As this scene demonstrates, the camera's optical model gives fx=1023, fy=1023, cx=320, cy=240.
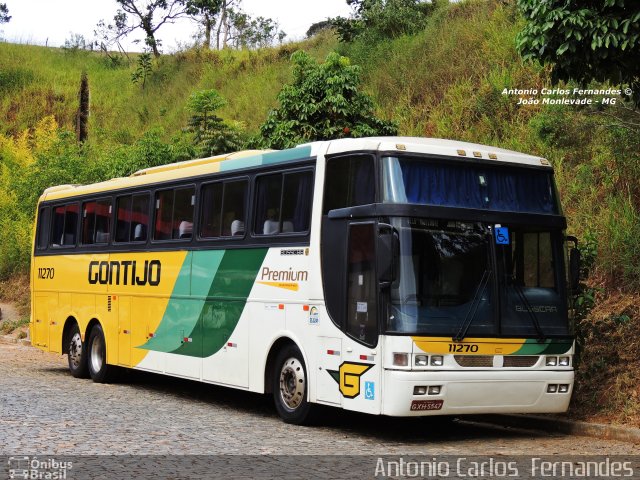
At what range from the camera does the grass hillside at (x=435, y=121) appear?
1493 cm

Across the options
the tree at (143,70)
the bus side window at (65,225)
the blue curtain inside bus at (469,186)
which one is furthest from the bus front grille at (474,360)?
the tree at (143,70)

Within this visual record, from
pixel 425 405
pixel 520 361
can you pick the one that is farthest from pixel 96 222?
pixel 520 361

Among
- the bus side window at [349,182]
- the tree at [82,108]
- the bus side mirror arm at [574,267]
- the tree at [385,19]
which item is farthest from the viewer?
the tree at [82,108]

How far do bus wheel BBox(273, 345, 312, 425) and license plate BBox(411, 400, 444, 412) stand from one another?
1.82 meters

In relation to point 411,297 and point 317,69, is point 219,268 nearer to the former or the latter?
point 411,297

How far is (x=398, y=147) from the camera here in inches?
449

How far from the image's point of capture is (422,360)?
1084 centimetres

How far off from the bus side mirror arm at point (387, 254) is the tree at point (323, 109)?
10.8 meters

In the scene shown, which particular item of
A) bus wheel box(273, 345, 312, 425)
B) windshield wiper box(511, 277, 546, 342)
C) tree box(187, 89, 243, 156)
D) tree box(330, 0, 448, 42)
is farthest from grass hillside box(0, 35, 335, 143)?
Answer: windshield wiper box(511, 277, 546, 342)

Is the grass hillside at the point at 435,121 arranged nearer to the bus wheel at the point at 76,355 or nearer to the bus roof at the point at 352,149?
the bus roof at the point at 352,149

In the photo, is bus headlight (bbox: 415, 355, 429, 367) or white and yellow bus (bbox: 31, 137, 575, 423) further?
white and yellow bus (bbox: 31, 137, 575, 423)

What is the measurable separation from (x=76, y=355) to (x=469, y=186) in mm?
9979

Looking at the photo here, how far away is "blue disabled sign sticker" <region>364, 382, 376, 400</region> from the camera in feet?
36.1

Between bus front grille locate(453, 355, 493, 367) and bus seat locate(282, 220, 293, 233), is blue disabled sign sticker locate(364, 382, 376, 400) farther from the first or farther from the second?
bus seat locate(282, 220, 293, 233)
